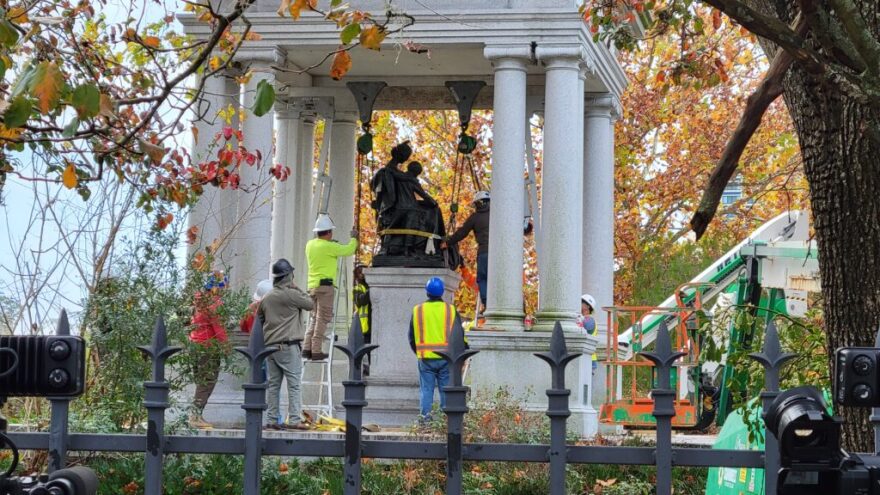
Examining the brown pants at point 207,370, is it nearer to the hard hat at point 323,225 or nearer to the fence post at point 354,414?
the hard hat at point 323,225

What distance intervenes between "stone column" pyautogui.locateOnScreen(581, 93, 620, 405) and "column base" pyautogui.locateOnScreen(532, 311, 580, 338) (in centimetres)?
323

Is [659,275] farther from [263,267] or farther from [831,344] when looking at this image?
[831,344]

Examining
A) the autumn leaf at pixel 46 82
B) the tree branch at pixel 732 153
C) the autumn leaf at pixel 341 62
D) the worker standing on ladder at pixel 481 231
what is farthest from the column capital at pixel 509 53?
the autumn leaf at pixel 46 82

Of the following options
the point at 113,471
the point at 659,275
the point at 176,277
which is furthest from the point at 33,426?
the point at 659,275

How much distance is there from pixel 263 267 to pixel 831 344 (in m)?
12.6

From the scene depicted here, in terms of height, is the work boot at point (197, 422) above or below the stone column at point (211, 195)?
below

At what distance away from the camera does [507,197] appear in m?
17.8

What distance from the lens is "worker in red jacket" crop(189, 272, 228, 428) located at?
1320 centimetres

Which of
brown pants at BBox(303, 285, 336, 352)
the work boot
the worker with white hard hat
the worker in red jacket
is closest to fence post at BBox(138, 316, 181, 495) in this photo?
the worker in red jacket

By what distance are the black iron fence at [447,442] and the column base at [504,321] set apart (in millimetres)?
12688

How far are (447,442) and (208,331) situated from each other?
9.02 m

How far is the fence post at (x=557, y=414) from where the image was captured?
15.5 feet

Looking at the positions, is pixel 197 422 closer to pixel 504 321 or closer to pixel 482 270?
pixel 504 321

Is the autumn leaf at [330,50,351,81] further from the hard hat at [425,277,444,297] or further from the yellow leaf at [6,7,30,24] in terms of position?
the hard hat at [425,277,444,297]
